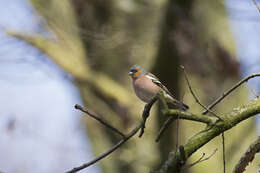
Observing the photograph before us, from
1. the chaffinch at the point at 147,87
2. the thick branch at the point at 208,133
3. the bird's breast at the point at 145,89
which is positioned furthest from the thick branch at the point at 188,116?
the bird's breast at the point at 145,89

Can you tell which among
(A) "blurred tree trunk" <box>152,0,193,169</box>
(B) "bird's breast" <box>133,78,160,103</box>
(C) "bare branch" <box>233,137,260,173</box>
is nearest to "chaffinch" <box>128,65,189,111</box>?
(B) "bird's breast" <box>133,78,160,103</box>

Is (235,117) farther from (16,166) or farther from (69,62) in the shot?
(16,166)

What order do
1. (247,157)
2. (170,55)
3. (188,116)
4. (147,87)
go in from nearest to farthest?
(188,116)
(247,157)
(147,87)
(170,55)

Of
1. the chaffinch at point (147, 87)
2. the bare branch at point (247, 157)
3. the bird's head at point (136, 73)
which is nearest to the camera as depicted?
the bare branch at point (247, 157)

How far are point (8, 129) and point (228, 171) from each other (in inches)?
168

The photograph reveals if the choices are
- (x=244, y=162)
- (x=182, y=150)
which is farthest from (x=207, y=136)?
(x=244, y=162)

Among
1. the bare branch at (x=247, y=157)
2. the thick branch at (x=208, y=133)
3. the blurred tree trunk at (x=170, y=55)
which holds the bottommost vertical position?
the blurred tree trunk at (x=170, y=55)

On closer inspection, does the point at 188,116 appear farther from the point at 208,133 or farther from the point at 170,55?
the point at 170,55

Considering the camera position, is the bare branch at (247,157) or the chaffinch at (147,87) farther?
the chaffinch at (147,87)

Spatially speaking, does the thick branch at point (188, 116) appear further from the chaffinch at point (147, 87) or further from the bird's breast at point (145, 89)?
the bird's breast at point (145, 89)

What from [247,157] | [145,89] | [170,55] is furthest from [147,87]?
[170,55]

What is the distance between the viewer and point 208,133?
2188 millimetres

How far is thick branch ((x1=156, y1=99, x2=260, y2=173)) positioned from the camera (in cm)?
210

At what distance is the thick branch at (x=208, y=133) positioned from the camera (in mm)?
2098
